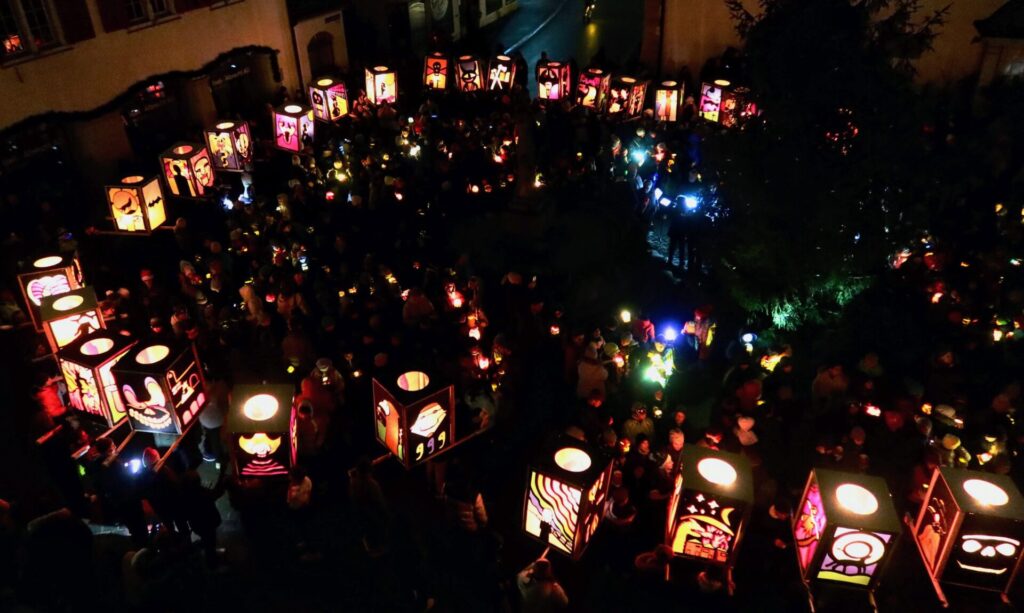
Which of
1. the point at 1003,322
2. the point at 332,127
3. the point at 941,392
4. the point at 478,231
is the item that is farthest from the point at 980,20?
the point at 332,127

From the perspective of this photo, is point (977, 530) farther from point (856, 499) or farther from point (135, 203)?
point (135, 203)

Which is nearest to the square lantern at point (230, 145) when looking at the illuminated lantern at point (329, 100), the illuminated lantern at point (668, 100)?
the illuminated lantern at point (329, 100)

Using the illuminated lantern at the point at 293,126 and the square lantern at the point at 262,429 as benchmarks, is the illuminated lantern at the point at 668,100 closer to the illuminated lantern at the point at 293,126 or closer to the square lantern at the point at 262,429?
the illuminated lantern at the point at 293,126

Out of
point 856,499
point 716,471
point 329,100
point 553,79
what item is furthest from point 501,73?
point 856,499

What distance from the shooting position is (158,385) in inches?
308

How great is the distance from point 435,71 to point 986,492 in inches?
624

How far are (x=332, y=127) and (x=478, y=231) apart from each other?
5036 mm

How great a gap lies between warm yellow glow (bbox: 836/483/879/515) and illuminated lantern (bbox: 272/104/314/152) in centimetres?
1256

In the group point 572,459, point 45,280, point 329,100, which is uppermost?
point 329,100

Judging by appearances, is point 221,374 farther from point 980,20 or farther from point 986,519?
point 980,20

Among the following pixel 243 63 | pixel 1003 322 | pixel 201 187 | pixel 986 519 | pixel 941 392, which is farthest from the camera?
pixel 243 63

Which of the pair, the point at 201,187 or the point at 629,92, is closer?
the point at 201,187

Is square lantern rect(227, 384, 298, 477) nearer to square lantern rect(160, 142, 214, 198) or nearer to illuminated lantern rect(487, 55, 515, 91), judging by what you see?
square lantern rect(160, 142, 214, 198)

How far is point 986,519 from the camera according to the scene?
6355 mm
